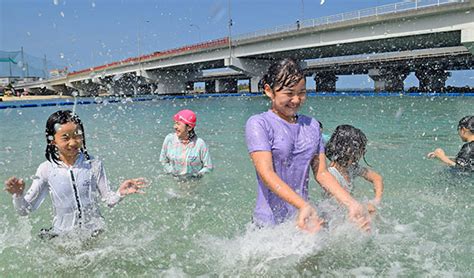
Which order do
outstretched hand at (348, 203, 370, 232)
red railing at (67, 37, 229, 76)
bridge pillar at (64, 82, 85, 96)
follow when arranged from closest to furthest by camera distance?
1. outstretched hand at (348, 203, 370, 232)
2. red railing at (67, 37, 229, 76)
3. bridge pillar at (64, 82, 85, 96)

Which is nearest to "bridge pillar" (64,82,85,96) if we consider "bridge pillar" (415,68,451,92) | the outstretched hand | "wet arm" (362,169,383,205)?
"bridge pillar" (415,68,451,92)

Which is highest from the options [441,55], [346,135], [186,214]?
[441,55]

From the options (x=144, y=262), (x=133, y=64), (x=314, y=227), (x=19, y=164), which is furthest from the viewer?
(x=133, y=64)

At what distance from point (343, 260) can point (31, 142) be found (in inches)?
486

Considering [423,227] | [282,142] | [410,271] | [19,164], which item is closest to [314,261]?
[410,271]

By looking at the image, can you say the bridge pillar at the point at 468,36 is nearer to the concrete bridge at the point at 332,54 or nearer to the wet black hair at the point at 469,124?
the concrete bridge at the point at 332,54

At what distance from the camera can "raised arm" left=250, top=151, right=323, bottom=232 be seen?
102 inches

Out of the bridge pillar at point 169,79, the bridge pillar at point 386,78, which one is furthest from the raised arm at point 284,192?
the bridge pillar at point 386,78

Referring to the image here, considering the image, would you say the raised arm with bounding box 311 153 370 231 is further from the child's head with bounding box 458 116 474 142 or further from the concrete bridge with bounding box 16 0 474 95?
the concrete bridge with bounding box 16 0 474 95

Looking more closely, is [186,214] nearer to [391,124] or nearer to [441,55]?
[391,124]

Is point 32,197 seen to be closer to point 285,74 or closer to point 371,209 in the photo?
point 285,74

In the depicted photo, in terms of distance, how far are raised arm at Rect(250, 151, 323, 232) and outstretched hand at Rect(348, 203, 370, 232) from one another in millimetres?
254

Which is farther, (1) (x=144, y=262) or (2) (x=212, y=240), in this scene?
(2) (x=212, y=240)

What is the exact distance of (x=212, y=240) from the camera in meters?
4.41
